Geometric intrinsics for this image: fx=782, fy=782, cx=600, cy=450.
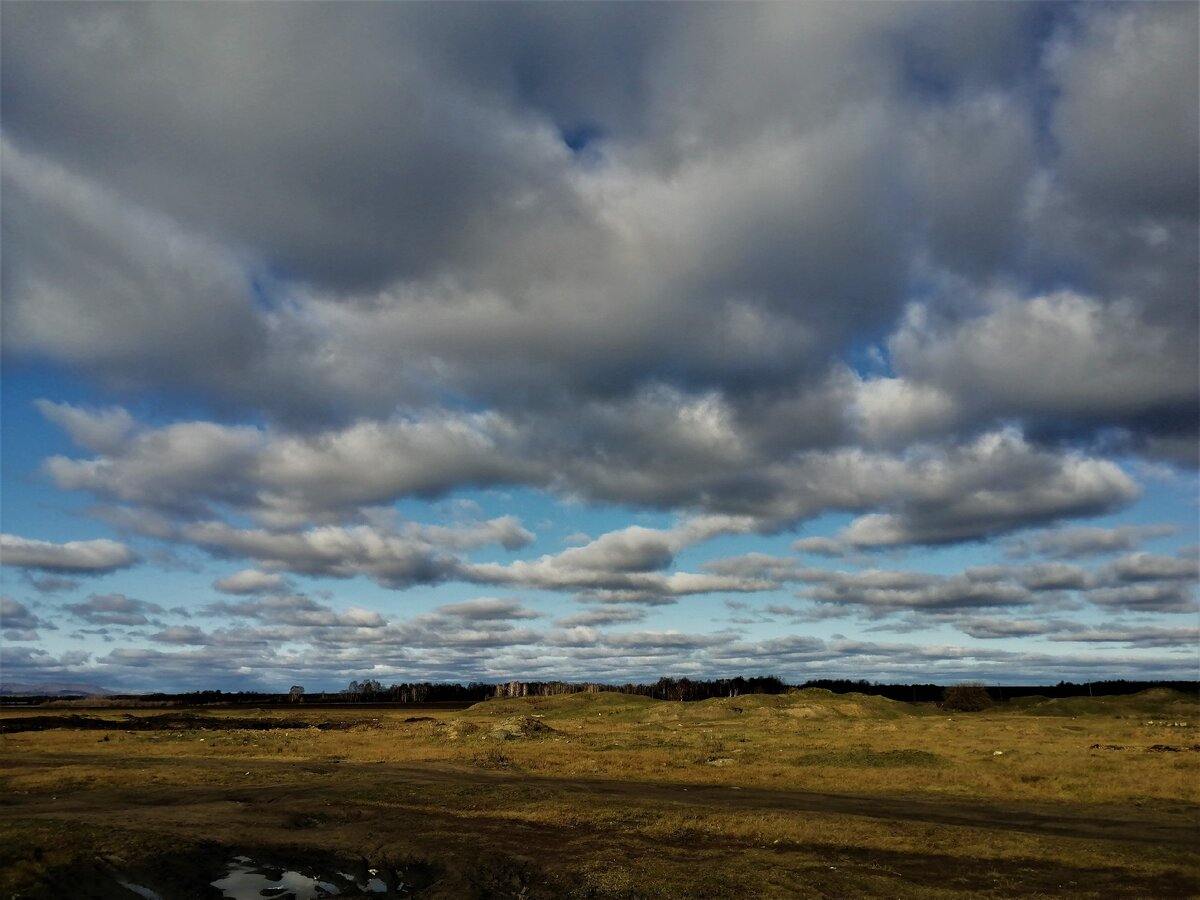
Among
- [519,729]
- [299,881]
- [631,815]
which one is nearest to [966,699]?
[519,729]

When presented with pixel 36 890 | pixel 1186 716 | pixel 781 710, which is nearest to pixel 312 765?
pixel 36 890

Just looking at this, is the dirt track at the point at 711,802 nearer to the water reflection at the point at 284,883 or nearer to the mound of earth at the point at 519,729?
the water reflection at the point at 284,883

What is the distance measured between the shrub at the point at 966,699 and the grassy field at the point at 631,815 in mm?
47050

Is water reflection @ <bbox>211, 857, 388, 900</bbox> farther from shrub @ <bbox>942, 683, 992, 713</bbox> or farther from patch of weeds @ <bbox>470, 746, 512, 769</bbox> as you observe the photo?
shrub @ <bbox>942, 683, 992, 713</bbox>

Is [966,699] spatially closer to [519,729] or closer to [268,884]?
[519,729]

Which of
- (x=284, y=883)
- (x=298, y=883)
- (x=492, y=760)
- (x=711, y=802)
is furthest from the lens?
(x=492, y=760)

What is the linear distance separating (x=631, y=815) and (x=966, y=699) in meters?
105

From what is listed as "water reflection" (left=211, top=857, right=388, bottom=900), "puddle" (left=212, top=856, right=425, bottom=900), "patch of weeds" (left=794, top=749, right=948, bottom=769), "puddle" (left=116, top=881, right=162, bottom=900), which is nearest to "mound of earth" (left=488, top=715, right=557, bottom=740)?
"patch of weeds" (left=794, top=749, right=948, bottom=769)

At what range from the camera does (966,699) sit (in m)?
120

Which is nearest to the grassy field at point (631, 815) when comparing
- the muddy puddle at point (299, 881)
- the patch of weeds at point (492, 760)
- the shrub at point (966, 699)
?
the muddy puddle at point (299, 881)

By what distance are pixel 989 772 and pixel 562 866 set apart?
34865 millimetres

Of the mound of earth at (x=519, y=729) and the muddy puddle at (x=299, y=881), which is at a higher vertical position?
the muddy puddle at (x=299, y=881)

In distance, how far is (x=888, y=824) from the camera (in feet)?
103

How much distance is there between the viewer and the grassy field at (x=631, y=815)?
75.1 ft
